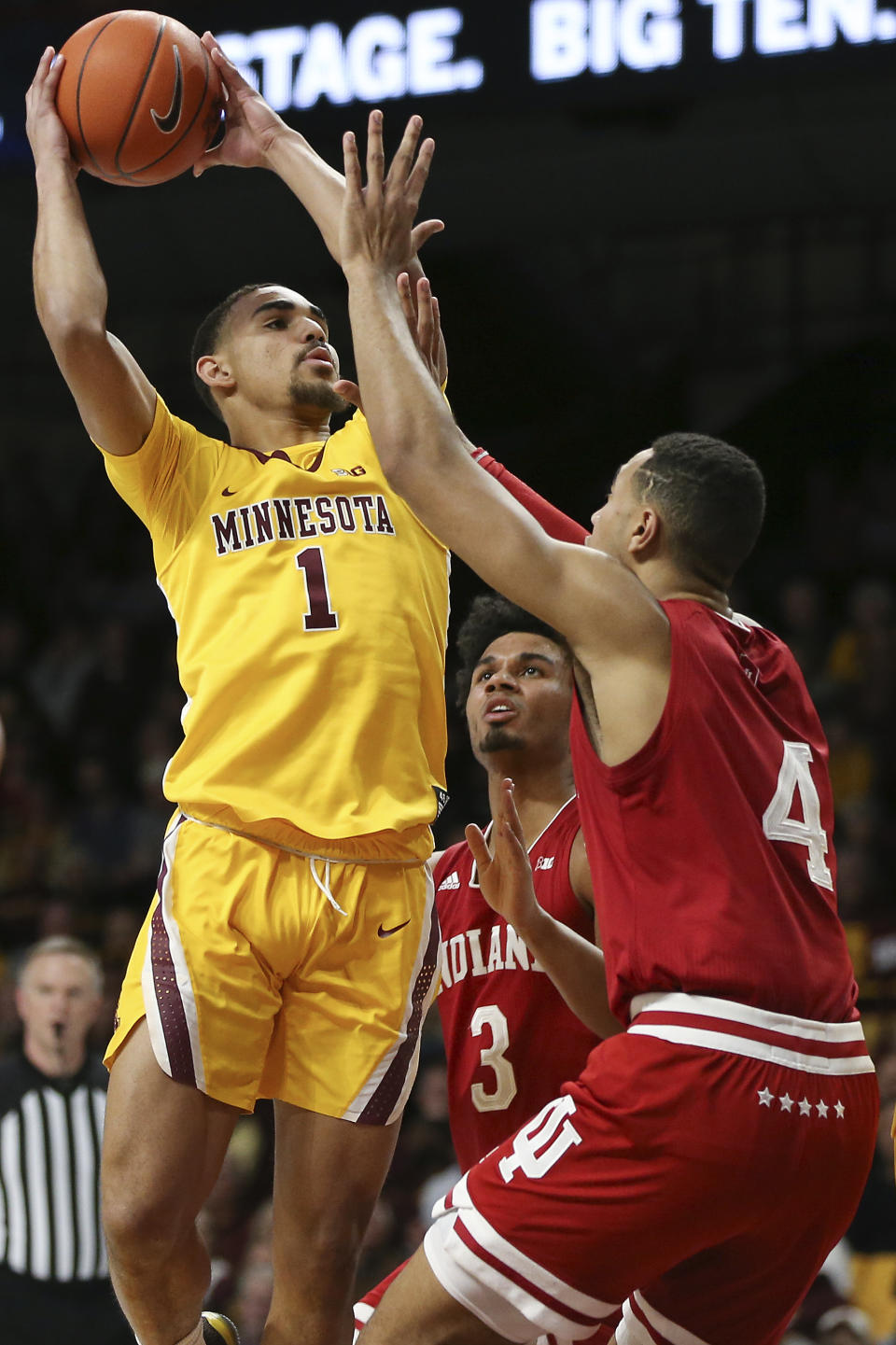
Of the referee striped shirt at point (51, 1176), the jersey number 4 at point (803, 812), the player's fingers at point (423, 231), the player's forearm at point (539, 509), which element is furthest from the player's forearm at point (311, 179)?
the referee striped shirt at point (51, 1176)

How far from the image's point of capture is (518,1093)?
4168mm

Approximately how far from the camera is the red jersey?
2.87 m

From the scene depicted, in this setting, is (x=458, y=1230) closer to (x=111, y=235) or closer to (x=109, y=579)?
(x=111, y=235)

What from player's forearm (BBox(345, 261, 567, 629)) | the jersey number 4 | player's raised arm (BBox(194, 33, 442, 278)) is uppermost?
player's raised arm (BBox(194, 33, 442, 278))

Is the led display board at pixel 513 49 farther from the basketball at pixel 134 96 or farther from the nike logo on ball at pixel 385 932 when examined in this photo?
the nike logo on ball at pixel 385 932

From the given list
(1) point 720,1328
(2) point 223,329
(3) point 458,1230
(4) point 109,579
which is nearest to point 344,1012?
(3) point 458,1230

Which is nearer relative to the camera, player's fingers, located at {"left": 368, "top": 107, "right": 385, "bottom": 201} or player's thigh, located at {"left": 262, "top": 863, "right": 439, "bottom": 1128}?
player's fingers, located at {"left": 368, "top": 107, "right": 385, "bottom": 201}

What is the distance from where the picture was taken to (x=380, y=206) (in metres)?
3.31

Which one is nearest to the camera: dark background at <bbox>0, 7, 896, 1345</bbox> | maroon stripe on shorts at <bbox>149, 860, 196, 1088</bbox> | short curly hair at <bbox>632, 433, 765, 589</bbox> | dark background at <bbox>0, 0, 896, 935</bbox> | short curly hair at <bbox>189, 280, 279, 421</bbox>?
short curly hair at <bbox>632, 433, 765, 589</bbox>

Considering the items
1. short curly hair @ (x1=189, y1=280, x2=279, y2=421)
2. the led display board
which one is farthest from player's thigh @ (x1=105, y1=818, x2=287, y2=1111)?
the led display board

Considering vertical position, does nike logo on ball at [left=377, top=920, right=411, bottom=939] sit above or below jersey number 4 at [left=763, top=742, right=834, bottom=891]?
below

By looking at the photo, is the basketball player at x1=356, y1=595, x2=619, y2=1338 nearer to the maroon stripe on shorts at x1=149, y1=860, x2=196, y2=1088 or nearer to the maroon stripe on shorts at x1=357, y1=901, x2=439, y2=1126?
the maroon stripe on shorts at x1=357, y1=901, x2=439, y2=1126

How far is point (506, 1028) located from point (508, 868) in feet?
2.72

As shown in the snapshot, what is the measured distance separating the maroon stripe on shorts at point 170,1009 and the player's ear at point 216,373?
1.31 metres
